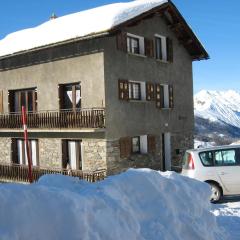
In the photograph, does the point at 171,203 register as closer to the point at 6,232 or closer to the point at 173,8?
the point at 6,232

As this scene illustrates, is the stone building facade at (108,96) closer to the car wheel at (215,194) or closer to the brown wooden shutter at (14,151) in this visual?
the brown wooden shutter at (14,151)

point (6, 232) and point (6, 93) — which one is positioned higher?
point (6, 93)

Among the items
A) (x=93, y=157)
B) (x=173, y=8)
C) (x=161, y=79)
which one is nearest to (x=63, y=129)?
(x=93, y=157)

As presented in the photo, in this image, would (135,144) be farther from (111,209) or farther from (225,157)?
(111,209)

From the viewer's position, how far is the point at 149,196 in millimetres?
6496

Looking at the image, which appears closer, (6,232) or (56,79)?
(6,232)

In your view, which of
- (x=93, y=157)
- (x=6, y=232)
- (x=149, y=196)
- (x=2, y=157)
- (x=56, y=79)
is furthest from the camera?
(x=2, y=157)

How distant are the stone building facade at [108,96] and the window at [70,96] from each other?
0.15 feet

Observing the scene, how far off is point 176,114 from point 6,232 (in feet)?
63.0

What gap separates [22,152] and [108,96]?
6.53 m

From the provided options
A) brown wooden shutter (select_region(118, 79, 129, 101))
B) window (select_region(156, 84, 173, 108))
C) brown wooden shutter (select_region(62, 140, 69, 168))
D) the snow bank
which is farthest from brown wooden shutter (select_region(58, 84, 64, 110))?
the snow bank

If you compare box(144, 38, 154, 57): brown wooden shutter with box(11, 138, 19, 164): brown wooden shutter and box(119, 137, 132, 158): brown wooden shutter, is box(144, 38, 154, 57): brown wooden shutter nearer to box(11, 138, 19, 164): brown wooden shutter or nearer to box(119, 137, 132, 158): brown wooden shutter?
box(119, 137, 132, 158): brown wooden shutter

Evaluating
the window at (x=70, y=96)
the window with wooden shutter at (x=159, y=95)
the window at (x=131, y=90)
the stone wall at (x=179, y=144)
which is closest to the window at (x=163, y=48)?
the window with wooden shutter at (x=159, y=95)

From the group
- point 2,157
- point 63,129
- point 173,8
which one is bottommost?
point 2,157
